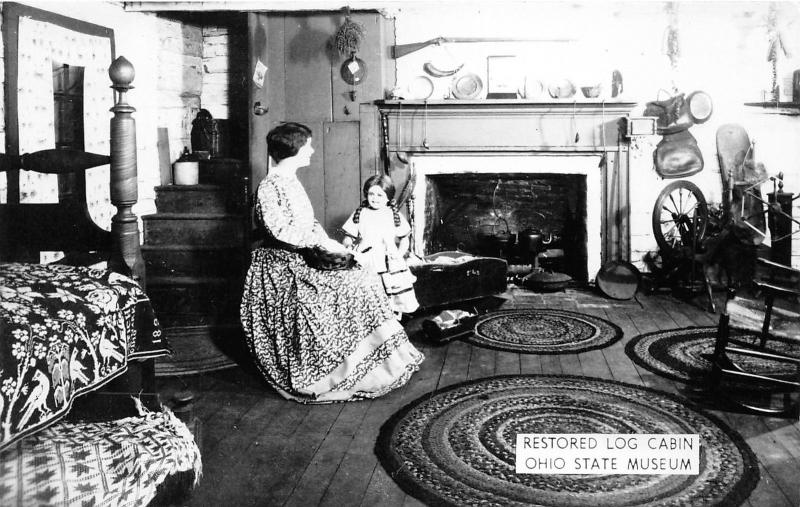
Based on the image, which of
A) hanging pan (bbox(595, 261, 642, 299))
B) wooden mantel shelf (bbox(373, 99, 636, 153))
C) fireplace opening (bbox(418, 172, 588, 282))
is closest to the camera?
hanging pan (bbox(595, 261, 642, 299))

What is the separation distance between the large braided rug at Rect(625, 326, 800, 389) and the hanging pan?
0.97 m

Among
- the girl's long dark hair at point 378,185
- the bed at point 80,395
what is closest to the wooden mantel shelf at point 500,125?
the girl's long dark hair at point 378,185

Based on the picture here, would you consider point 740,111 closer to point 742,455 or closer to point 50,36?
point 742,455

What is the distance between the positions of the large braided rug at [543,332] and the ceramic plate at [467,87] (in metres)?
2.03

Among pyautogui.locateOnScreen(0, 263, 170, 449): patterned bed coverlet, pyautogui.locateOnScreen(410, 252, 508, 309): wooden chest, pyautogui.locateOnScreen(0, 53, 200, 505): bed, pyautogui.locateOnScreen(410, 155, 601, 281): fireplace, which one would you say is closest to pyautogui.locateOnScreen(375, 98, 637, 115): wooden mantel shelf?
pyautogui.locateOnScreen(410, 155, 601, 281): fireplace

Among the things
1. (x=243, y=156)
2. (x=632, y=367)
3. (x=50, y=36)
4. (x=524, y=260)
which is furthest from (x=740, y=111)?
(x=50, y=36)

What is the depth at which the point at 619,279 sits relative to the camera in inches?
215

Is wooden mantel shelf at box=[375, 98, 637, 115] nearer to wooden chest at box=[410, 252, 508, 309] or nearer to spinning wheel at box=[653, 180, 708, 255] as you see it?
spinning wheel at box=[653, 180, 708, 255]

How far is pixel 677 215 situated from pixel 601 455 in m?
3.91

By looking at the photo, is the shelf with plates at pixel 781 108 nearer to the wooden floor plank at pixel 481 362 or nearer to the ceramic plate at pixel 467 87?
the ceramic plate at pixel 467 87

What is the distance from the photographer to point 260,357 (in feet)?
11.2

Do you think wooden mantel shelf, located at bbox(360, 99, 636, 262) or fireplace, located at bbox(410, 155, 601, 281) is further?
fireplace, located at bbox(410, 155, 601, 281)

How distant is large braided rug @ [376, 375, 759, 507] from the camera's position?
2.28 m

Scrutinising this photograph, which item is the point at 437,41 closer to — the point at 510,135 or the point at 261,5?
the point at 510,135
